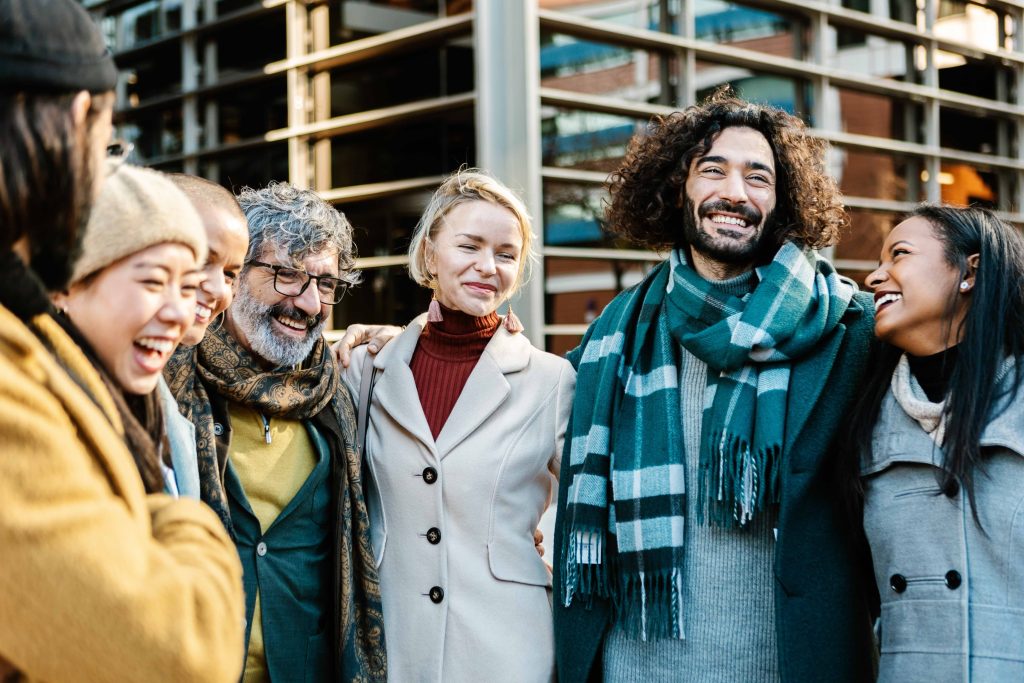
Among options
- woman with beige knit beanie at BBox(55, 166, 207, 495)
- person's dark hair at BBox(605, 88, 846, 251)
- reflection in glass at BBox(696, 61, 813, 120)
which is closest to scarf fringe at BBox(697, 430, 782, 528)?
person's dark hair at BBox(605, 88, 846, 251)

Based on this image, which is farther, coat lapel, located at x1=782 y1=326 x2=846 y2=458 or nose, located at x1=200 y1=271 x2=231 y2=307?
coat lapel, located at x1=782 y1=326 x2=846 y2=458

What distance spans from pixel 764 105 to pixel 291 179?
5.16m

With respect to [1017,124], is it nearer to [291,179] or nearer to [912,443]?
[291,179]

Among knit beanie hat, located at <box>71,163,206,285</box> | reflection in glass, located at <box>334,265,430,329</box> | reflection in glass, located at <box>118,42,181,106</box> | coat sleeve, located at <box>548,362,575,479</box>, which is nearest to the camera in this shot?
knit beanie hat, located at <box>71,163,206,285</box>

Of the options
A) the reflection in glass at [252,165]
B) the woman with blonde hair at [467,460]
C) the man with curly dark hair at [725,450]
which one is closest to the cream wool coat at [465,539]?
the woman with blonde hair at [467,460]

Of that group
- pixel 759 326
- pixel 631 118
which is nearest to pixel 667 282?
pixel 759 326

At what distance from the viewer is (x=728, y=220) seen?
2797 mm

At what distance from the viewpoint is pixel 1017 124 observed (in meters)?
8.45

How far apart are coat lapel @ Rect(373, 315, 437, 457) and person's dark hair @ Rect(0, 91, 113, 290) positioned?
5.39ft

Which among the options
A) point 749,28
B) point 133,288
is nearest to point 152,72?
point 749,28

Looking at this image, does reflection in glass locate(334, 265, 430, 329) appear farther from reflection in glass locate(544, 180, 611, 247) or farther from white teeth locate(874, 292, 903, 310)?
white teeth locate(874, 292, 903, 310)

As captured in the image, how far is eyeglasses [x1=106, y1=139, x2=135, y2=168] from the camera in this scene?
4.79ft

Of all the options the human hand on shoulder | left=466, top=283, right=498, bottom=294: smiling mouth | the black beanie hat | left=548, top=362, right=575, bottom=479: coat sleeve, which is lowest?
left=548, top=362, right=575, bottom=479: coat sleeve

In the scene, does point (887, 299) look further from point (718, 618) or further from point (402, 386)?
point (402, 386)
